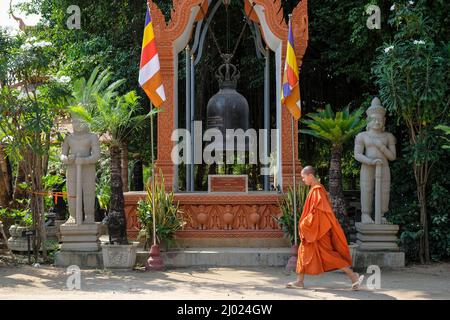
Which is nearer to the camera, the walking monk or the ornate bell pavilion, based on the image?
the walking monk

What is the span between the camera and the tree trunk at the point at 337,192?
10.5m

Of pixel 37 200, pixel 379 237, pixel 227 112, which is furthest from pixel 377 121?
pixel 37 200

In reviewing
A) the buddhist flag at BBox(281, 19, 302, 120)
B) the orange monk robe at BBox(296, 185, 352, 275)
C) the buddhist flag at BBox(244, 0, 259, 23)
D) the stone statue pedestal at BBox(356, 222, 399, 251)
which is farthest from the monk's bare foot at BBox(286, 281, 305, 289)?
the buddhist flag at BBox(244, 0, 259, 23)

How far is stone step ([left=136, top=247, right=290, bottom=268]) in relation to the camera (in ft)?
35.0

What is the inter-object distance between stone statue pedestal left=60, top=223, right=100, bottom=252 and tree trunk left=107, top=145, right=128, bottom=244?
491 mm

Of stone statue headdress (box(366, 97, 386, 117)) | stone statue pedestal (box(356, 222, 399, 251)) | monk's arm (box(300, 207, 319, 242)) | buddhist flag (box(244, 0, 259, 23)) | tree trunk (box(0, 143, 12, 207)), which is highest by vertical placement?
buddhist flag (box(244, 0, 259, 23))

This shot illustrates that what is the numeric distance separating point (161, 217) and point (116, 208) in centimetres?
78

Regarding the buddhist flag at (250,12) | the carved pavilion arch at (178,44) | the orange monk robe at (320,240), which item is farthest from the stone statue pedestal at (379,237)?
the buddhist flag at (250,12)

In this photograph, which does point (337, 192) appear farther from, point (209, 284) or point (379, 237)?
point (209, 284)

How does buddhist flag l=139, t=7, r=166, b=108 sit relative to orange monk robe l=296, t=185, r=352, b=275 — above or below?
above

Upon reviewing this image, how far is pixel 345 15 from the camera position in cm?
1457

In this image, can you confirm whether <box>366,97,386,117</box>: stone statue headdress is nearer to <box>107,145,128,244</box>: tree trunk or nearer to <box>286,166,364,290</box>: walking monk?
<box>286,166,364,290</box>: walking monk

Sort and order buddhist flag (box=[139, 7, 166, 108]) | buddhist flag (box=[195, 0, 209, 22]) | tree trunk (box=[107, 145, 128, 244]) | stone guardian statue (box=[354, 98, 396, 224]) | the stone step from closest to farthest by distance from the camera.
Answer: buddhist flag (box=[139, 7, 166, 108]) < tree trunk (box=[107, 145, 128, 244]) < the stone step < stone guardian statue (box=[354, 98, 396, 224]) < buddhist flag (box=[195, 0, 209, 22])

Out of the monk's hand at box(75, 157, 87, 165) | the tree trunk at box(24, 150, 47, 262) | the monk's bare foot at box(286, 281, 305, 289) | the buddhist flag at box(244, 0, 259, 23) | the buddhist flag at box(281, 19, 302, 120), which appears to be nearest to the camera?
the monk's bare foot at box(286, 281, 305, 289)
